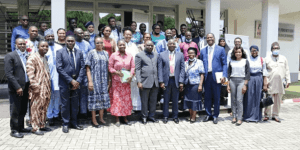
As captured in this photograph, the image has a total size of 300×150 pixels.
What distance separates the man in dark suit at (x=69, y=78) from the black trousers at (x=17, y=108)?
693mm

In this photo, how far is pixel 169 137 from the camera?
4.64m

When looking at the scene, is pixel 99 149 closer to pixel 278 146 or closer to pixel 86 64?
pixel 86 64

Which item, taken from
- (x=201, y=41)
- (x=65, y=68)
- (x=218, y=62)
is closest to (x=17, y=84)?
(x=65, y=68)

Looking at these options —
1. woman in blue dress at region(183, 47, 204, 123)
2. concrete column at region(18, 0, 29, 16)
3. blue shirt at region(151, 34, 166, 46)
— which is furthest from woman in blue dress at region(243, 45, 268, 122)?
concrete column at region(18, 0, 29, 16)

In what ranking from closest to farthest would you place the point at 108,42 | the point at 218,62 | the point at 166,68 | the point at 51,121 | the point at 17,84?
the point at 17,84
the point at 51,121
the point at 166,68
the point at 218,62
the point at 108,42

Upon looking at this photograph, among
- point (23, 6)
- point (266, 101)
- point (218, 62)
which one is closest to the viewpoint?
point (218, 62)

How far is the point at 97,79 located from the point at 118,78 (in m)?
0.46

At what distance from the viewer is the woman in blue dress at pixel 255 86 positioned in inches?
229

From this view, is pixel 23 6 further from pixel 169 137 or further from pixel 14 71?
pixel 169 137

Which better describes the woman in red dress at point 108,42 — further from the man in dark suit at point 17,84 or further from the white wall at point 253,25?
the white wall at point 253,25

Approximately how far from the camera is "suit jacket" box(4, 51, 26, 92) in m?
4.36

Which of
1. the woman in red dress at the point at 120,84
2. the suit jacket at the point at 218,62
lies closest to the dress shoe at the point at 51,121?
the woman in red dress at the point at 120,84

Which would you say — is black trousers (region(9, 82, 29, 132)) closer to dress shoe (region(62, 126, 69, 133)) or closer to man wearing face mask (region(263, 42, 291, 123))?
dress shoe (region(62, 126, 69, 133))

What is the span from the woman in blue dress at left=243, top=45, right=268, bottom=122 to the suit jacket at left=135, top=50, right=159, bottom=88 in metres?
2.32
